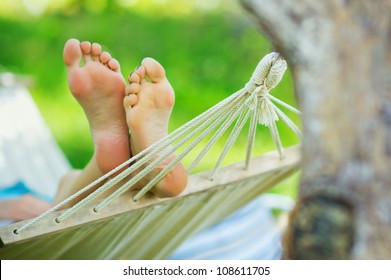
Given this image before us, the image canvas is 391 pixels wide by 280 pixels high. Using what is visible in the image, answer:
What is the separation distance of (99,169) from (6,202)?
416 mm

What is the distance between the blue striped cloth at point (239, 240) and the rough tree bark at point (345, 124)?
1.11m

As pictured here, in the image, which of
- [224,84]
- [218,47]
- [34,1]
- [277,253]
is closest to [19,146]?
[277,253]

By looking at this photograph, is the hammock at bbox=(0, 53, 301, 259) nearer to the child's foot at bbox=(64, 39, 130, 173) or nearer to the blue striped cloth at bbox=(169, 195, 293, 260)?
the child's foot at bbox=(64, 39, 130, 173)

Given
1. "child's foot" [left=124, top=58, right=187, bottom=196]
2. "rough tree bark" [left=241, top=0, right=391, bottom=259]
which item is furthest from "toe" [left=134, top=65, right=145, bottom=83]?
"rough tree bark" [left=241, top=0, right=391, bottom=259]

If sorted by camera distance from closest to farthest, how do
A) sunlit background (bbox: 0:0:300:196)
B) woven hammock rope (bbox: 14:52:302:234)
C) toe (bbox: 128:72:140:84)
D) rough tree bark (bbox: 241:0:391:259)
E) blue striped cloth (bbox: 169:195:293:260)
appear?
rough tree bark (bbox: 241:0:391:259) < woven hammock rope (bbox: 14:52:302:234) < toe (bbox: 128:72:140:84) < blue striped cloth (bbox: 169:195:293:260) < sunlit background (bbox: 0:0:300:196)

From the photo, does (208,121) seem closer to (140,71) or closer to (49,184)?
(140,71)

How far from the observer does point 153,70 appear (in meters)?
1.32

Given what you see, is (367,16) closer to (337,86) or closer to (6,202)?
(337,86)

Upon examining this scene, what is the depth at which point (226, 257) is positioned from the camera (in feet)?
6.52

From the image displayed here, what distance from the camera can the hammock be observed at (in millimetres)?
1216

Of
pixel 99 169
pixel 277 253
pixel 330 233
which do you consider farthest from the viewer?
pixel 277 253

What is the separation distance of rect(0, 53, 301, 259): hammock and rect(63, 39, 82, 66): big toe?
22 cm

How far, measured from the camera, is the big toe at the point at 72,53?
133 centimetres

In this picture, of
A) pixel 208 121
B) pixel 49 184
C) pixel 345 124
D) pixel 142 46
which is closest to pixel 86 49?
pixel 208 121
